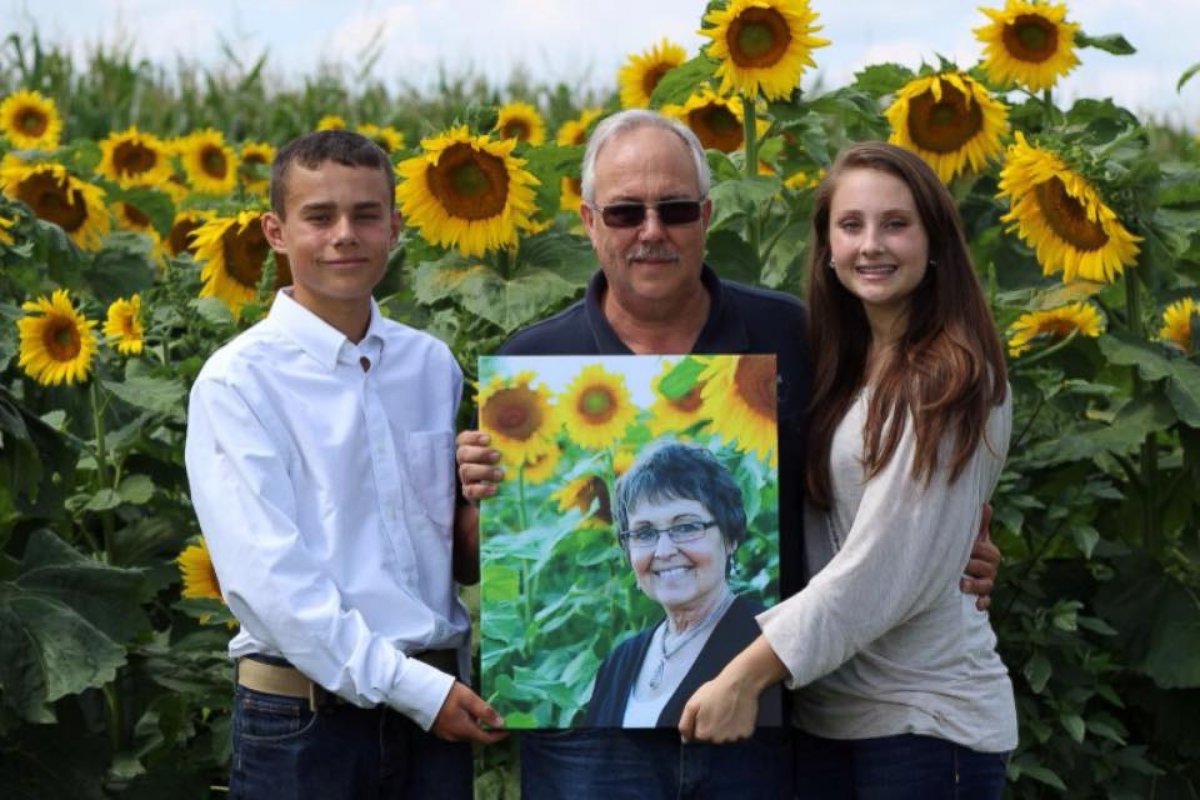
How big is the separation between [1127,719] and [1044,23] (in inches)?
68.4

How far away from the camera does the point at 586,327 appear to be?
326 cm

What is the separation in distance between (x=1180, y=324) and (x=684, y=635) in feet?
7.56

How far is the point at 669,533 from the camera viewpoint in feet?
10.0

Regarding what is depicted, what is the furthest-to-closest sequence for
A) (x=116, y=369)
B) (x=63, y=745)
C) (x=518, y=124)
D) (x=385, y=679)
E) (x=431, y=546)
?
(x=518, y=124) → (x=116, y=369) → (x=63, y=745) → (x=431, y=546) → (x=385, y=679)

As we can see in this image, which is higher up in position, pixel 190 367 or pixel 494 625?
pixel 190 367

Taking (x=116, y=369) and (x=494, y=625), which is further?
(x=116, y=369)

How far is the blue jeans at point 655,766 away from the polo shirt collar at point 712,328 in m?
0.57

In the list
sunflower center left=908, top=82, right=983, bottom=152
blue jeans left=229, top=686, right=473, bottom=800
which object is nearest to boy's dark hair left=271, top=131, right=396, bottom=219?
blue jeans left=229, top=686, right=473, bottom=800

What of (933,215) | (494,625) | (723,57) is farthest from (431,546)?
(723,57)

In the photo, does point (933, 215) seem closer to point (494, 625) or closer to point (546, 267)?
point (494, 625)

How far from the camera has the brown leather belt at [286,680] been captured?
3107mm

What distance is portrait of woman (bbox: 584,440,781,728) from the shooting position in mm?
3045

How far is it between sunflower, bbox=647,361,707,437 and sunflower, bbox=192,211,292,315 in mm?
2084

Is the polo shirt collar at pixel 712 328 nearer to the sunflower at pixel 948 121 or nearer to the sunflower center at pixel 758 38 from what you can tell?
the sunflower center at pixel 758 38
